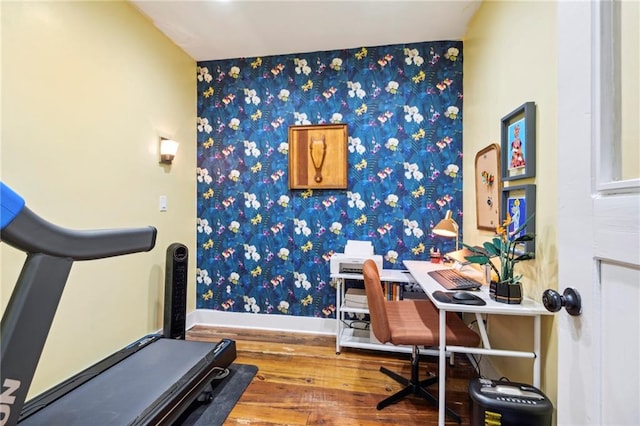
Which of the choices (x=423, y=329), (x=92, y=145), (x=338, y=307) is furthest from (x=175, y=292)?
(x=423, y=329)

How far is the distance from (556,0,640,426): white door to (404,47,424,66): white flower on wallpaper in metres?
2.09

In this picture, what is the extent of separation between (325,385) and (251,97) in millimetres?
2659

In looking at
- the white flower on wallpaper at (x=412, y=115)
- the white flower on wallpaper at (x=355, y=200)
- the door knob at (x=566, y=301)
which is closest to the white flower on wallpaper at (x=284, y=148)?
the white flower on wallpaper at (x=355, y=200)

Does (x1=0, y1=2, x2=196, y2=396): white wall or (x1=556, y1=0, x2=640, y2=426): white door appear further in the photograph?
(x1=0, y1=2, x2=196, y2=396): white wall

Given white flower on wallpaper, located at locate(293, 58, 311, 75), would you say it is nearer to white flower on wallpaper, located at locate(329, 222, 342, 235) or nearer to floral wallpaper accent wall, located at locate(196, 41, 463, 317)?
floral wallpaper accent wall, located at locate(196, 41, 463, 317)

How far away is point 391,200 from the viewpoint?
2715 mm

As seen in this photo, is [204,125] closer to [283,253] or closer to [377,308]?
[283,253]

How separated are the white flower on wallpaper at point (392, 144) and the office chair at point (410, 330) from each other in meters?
1.29


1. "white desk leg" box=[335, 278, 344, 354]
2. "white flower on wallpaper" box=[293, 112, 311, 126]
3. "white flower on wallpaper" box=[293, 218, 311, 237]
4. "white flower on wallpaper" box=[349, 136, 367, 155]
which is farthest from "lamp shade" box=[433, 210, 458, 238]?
"white flower on wallpaper" box=[293, 112, 311, 126]

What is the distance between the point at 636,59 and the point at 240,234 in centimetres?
284

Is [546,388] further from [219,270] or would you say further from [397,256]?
[219,270]

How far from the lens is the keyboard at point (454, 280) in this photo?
5.48ft

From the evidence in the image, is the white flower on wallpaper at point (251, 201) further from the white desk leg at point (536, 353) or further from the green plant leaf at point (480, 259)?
the white desk leg at point (536, 353)

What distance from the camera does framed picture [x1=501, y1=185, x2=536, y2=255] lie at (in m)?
1.51
